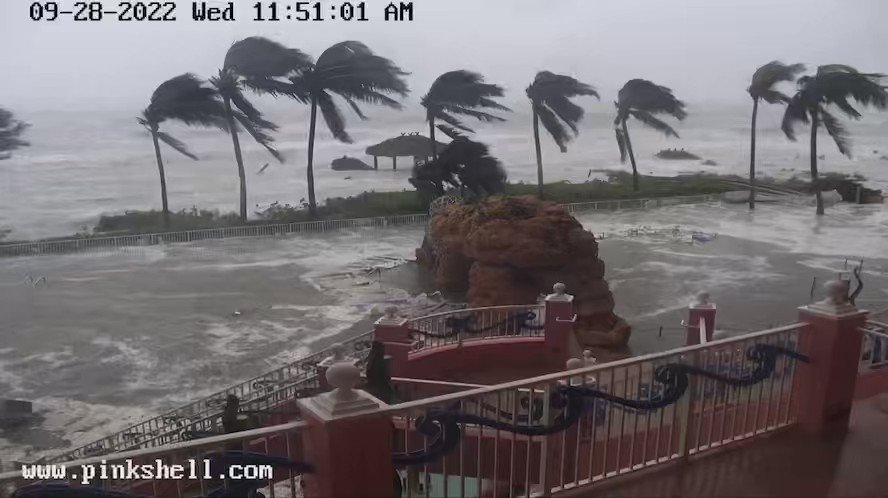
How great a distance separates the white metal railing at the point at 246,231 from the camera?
343 inches

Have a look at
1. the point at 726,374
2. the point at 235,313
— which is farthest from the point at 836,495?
the point at 235,313

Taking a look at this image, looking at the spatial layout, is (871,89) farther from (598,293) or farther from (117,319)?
(117,319)

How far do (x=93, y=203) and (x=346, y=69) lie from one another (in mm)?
4374

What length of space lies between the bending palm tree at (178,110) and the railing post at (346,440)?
8.80m

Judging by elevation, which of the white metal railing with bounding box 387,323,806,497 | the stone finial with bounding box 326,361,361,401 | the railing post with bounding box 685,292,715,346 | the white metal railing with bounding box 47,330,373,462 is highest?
the stone finial with bounding box 326,361,361,401

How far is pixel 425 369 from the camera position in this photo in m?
5.66

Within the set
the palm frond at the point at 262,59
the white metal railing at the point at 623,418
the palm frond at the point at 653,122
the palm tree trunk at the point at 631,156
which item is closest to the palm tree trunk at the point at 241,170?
the palm frond at the point at 262,59

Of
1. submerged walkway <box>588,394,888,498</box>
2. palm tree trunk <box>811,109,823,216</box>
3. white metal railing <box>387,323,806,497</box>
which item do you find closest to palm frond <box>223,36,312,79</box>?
white metal railing <box>387,323,806,497</box>

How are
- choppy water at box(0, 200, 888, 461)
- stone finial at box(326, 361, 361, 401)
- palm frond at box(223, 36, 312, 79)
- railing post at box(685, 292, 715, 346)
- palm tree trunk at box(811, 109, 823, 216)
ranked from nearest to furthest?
1. stone finial at box(326, 361, 361, 401)
2. railing post at box(685, 292, 715, 346)
3. choppy water at box(0, 200, 888, 461)
4. palm frond at box(223, 36, 312, 79)
5. palm tree trunk at box(811, 109, 823, 216)

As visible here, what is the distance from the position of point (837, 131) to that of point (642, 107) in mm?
3092

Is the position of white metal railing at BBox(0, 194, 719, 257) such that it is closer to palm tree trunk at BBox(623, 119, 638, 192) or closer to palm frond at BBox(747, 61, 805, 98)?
palm tree trunk at BBox(623, 119, 638, 192)

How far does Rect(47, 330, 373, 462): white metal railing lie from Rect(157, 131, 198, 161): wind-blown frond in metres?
3.92

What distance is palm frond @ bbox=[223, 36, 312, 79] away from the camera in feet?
30.9

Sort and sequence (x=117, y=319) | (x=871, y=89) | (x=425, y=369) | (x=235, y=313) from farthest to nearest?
(x=871, y=89) < (x=235, y=313) < (x=117, y=319) < (x=425, y=369)
